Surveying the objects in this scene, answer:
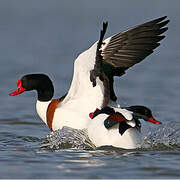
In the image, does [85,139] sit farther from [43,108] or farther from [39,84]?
[39,84]

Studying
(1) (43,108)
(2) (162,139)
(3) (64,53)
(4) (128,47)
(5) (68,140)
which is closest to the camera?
(2) (162,139)

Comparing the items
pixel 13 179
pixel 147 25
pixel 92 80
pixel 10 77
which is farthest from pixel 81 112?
pixel 10 77

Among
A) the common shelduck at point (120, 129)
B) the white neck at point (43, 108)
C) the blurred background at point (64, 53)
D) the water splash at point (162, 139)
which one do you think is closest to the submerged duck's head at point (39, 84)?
the white neck at point (43, 108)

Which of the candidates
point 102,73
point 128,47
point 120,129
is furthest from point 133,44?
point 120,129

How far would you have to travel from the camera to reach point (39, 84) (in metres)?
9.09

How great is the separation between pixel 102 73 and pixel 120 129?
1.02 metres

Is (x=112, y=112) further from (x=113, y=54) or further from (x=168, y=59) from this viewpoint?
(x=168, y=59)

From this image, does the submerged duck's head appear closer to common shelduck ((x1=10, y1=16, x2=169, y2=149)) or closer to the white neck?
the white neck

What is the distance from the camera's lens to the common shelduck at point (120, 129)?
7.58m

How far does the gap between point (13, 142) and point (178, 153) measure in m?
2.22

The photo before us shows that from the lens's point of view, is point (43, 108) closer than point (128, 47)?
No

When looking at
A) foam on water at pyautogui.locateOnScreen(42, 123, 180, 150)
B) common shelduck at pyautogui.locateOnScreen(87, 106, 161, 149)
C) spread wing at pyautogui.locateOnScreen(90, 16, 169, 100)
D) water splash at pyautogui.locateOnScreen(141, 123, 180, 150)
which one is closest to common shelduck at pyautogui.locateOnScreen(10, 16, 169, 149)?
spread wing at pyautogui.locateOnScreen(90, 16, 169, 100)

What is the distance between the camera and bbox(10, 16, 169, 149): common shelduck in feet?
27.3

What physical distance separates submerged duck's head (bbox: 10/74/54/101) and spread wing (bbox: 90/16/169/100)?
966 millimetres
